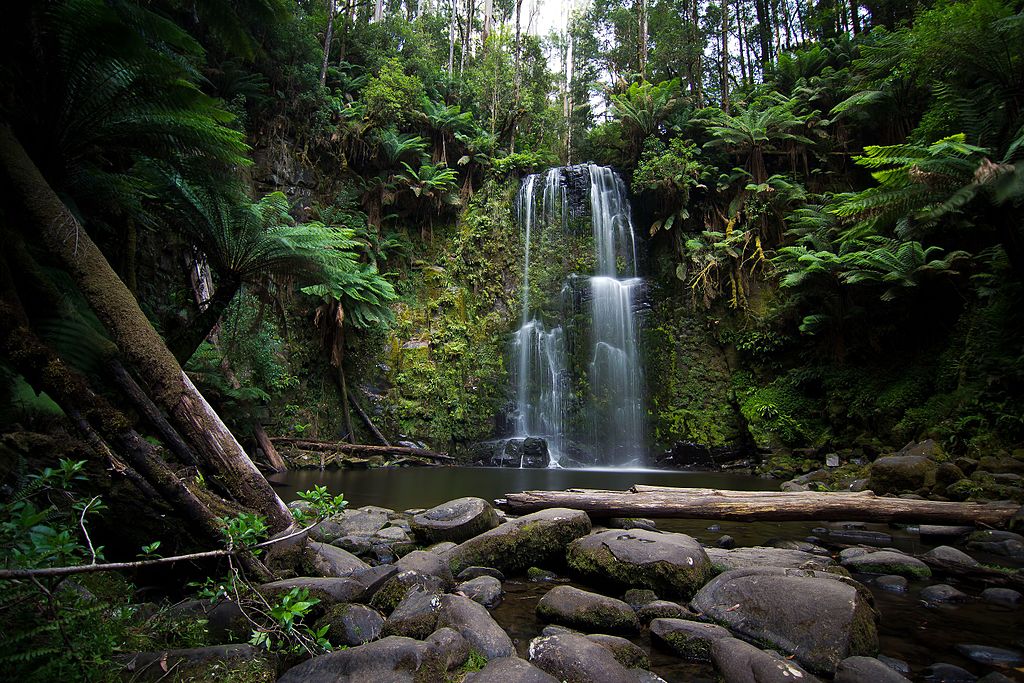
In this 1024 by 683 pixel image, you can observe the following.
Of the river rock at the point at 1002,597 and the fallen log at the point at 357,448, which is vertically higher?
the fallen log at the point at 357,448

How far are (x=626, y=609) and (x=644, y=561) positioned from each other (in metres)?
0.52

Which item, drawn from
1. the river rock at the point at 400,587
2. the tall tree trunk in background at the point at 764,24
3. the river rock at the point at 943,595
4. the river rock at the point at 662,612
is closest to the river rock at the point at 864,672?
the river rock at the point at 662,612

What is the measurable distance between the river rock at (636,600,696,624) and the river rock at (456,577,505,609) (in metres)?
0.89

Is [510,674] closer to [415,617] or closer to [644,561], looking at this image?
[415,617]

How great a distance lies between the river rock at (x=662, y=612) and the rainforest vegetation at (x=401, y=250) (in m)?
1.86

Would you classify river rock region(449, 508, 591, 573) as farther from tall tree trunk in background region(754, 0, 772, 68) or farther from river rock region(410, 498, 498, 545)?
tall tree trunk in background region(754, 0, 772, 68)

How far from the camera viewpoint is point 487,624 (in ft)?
8.00

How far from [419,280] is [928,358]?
39.1 ft

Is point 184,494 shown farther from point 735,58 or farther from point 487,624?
point 735,58

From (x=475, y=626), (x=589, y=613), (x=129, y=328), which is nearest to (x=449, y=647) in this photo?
(x=475, y=626)

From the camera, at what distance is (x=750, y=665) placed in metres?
2.13

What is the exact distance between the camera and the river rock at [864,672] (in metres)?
2.03

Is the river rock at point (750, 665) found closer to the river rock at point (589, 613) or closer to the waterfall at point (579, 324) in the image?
the river rock at point (589, 613)

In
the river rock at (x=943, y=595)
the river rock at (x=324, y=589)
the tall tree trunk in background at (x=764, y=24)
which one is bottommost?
the river rock at (x=943, y=595)
